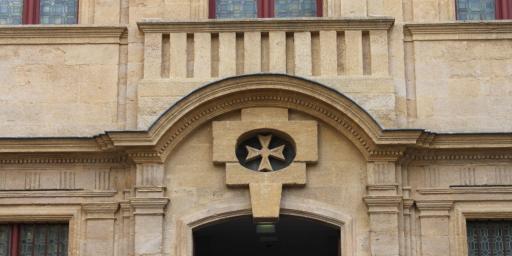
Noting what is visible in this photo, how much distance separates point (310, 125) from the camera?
1421cm

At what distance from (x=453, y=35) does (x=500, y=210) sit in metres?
2.39

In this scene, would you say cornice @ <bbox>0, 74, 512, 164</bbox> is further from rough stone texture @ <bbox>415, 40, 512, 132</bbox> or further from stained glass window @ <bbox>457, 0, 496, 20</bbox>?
stained glass window @ <bbox>457, 0, 496, 20</bbox>

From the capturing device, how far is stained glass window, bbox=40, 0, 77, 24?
15.3 meters

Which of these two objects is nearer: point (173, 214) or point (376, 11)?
point (173, 214)

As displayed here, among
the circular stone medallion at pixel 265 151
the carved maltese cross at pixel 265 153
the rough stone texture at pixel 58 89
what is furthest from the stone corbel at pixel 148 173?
the carved maltese cross at pixel 265 153

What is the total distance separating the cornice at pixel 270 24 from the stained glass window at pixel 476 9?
1.20 m

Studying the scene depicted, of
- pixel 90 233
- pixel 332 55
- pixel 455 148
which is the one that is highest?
pixel 332 55

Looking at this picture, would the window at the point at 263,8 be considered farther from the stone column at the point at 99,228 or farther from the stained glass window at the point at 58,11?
the stone column at the point at 99,228

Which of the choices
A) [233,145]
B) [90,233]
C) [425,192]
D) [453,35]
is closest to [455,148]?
[425,192]

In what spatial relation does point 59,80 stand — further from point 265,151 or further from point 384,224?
point 384,224

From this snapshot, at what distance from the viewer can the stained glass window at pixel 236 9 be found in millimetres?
15336

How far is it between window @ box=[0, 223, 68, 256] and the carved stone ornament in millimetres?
2201

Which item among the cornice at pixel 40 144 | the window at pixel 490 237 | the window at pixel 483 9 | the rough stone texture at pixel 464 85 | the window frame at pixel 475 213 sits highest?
the window at pixel 483 9

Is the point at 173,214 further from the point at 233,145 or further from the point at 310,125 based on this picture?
the point at 310,125
